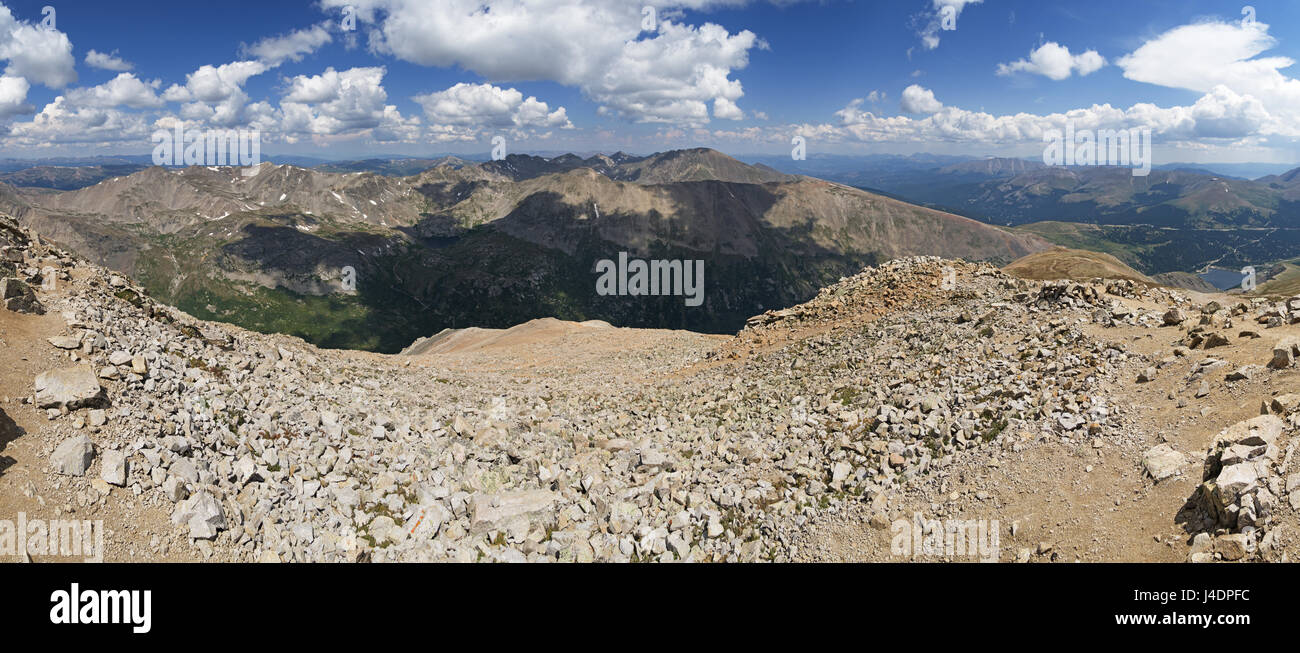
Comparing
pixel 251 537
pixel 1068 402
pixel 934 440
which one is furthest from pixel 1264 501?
pixel 251 537

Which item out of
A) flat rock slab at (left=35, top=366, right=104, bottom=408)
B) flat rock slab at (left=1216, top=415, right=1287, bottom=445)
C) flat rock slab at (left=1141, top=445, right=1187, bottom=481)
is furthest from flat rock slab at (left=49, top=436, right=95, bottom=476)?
flat rock slab at (left=1216, top=415, right=1287, bottom=445)

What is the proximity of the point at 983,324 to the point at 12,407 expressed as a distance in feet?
115

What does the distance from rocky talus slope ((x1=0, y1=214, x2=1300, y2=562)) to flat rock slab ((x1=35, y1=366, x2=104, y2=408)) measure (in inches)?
2.5

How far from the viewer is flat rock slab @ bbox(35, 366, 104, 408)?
47.7 feet

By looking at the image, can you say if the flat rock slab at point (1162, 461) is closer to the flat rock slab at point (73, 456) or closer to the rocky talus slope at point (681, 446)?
the rocky talus slope at point (681, 446)

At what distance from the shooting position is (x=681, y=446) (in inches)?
900

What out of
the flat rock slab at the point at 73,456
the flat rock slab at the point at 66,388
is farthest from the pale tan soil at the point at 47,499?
the flat rock slab at the point at 66,388

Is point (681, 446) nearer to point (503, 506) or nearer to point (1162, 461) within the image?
point (503, 506)

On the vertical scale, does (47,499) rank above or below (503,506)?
above

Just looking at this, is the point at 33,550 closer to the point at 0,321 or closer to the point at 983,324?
the point at 0,321

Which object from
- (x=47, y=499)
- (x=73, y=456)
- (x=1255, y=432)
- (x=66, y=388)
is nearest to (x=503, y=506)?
(x=47, y=499)

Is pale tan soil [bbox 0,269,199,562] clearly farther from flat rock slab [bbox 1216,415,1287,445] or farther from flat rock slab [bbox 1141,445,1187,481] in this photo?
flat rock slab [bbox 1216,415,1287,445]

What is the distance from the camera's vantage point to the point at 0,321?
A: 56.6ft

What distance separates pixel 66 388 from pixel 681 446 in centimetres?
1915
